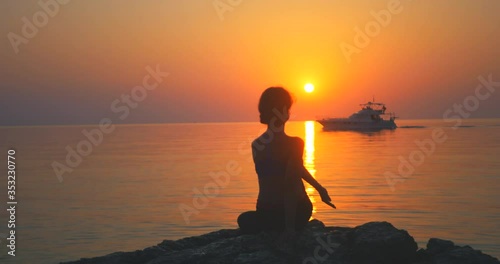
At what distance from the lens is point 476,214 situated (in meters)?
19.9

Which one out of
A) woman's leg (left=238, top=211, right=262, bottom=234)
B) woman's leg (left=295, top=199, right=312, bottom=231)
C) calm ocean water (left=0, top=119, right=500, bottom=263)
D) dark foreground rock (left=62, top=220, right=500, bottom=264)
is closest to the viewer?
dark foreground rock (left=62, top=220, right=500, bottom=264)

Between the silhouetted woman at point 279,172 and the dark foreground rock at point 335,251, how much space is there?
0.23 metres

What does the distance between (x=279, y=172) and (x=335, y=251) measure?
1086 mm

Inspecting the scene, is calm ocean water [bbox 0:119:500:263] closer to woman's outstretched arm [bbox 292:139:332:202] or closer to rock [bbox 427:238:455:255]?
rock [bbox 427:238:455:255]

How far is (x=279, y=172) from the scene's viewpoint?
6.32m

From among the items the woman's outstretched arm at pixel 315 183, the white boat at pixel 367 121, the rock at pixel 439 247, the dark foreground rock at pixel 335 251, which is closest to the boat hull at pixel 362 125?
the white boat at pixel 367 121

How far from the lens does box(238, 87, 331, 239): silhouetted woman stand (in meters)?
6.18

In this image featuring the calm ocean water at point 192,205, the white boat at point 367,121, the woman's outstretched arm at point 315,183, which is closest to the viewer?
the woman's outstretched arm at point 315,183

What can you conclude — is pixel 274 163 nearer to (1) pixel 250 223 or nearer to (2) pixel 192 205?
(1) pixel 250 223

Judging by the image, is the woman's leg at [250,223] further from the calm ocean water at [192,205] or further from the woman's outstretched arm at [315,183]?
the calm ocean water at [192,205]

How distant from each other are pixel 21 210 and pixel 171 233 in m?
8.33

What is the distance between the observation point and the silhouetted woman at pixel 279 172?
243 inches

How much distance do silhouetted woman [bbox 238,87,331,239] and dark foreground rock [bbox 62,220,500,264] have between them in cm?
23

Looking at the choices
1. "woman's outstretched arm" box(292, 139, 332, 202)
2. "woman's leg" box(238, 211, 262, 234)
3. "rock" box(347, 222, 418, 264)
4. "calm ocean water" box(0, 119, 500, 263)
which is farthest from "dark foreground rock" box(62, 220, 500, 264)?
"calm ocean water" box(0, 119, 500, 263)
